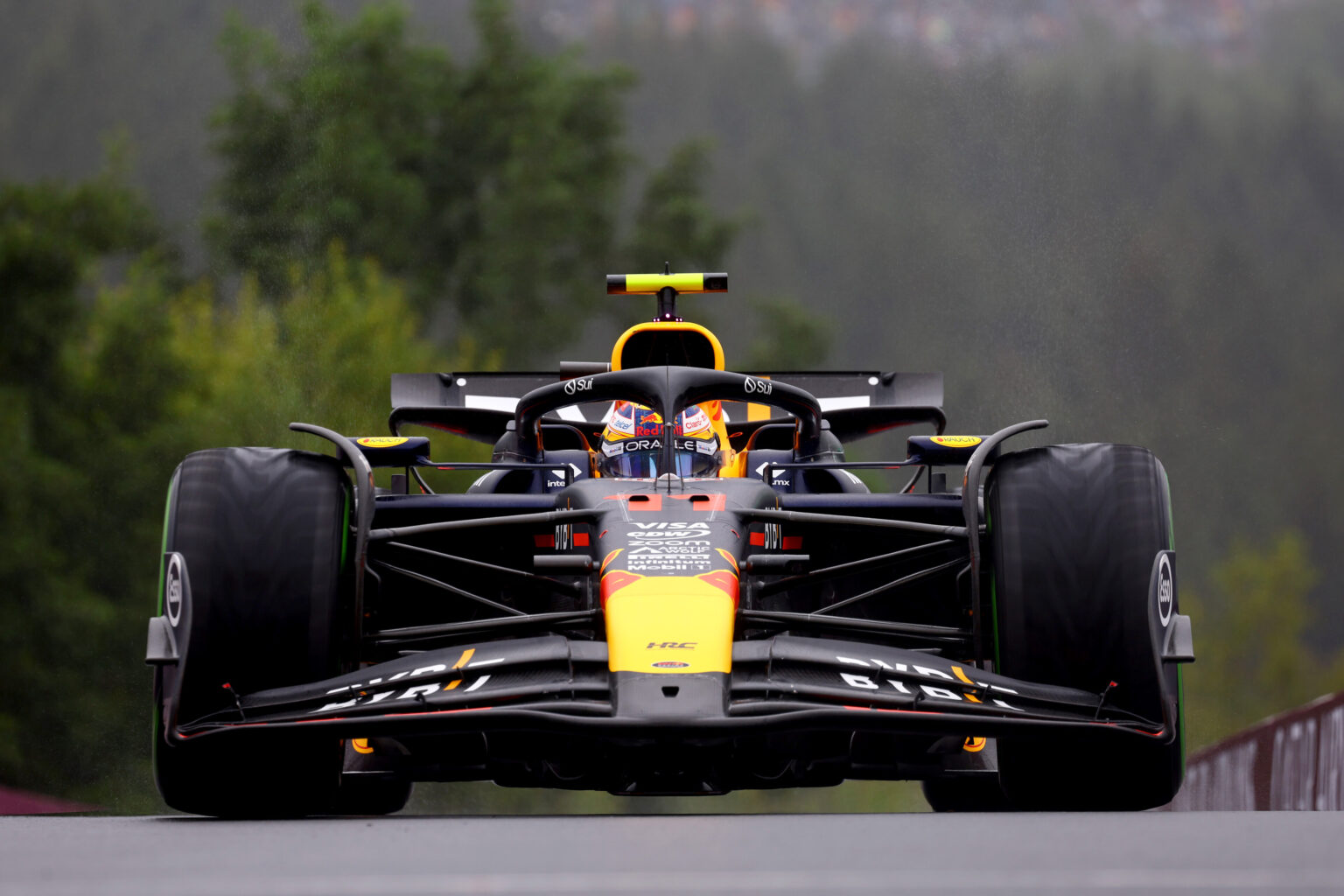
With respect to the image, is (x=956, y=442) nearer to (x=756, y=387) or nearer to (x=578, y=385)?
(x=756, y=387)

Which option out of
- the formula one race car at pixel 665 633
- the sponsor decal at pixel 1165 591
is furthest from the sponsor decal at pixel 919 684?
the sponsor decal at pixel 1165 591

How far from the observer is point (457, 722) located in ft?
16.6

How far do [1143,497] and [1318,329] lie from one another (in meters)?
45.0

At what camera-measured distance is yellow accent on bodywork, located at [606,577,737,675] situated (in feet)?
17.5

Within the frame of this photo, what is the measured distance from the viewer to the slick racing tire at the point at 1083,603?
5.68 meters

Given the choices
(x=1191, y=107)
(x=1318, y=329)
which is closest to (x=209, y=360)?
(x=1191, y=107)

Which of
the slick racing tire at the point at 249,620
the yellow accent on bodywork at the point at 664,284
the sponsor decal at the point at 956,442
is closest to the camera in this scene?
the slick racing tire at the point at 249,620

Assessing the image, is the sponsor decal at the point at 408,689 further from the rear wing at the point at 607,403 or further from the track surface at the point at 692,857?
the rear wing at the point at 607,403

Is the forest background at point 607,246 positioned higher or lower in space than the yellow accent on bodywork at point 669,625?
higher

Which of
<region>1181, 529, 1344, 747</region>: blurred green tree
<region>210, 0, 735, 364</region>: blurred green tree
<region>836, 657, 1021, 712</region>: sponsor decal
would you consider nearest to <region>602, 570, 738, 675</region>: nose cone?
<region>836, 657, 1021, 712</region>: sponsor decal

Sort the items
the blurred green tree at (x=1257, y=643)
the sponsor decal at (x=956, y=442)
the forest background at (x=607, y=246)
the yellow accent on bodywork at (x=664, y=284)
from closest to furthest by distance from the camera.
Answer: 1. the sponsor decal at (x=956, y=442)
2. the yellow accent on bodywork at (x=664, y=284)
3. the forest background at (x=607, y=246)
4. the blurred green tree at (x=1257, y=643)

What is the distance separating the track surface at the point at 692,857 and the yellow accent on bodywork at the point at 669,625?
0.48m

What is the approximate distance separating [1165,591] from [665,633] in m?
1.48

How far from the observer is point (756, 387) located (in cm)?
683
